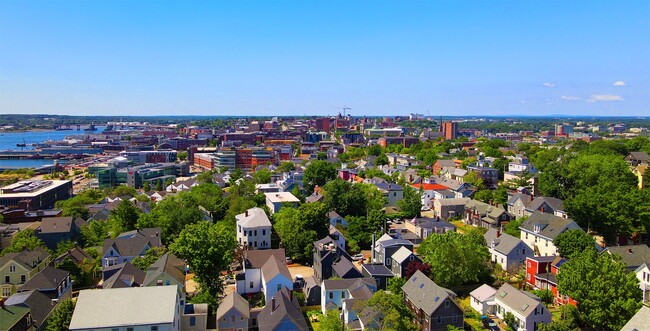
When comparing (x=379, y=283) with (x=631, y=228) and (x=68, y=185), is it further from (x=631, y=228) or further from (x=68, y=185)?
(x=68, y=185)

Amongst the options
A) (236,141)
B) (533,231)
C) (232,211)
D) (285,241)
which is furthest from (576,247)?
(236,141)

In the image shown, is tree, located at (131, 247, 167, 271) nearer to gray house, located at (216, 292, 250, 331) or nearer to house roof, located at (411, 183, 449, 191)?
gray house, located at (216, 292, 250, 331)

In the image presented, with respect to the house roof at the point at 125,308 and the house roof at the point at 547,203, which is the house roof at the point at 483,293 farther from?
the house roof at the point at 547,203

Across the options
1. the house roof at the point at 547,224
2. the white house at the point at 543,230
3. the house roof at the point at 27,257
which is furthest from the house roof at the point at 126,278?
the house roof at the point at 547,224

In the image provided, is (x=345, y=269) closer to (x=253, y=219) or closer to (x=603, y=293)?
(x=253, y=219)

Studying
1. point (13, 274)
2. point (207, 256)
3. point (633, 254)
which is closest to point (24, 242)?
point (13, 274)
